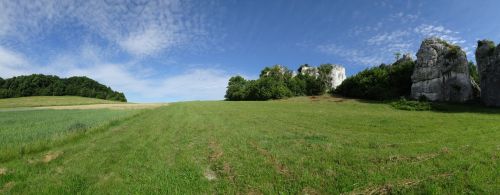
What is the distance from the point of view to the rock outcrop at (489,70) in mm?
31892

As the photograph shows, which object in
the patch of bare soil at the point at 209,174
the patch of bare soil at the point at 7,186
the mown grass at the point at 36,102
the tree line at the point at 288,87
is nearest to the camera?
the patch of bare soil at the point at 7,186

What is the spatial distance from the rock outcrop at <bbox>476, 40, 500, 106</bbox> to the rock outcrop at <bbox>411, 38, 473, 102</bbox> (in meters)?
2.55

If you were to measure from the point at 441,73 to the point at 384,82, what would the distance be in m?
13.1

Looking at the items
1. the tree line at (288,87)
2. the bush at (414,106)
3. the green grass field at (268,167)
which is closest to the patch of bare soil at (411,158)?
the green grass field at (268,167)

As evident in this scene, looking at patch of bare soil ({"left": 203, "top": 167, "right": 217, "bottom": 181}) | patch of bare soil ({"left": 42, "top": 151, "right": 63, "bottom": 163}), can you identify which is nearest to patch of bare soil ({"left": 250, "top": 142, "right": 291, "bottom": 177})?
patch of bare soil ({"left": 203, "top": 167, "right": 217, "bottom": 181})

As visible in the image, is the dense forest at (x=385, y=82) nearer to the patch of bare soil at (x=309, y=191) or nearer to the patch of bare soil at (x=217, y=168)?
the patch of bare soil at (x=217, y=168)

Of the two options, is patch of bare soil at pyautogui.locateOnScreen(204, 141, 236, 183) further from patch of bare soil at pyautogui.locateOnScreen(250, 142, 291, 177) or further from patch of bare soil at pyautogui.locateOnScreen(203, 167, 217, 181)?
patch of bare soil at pyautogui.locateOnScreen(250, 142, 291, 177)

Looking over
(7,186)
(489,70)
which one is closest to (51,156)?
(7,186)

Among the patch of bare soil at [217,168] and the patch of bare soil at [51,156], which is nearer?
the patch of bare soil at [217,168]

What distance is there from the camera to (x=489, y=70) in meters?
33.5

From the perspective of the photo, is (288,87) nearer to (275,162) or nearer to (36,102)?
(275,162)

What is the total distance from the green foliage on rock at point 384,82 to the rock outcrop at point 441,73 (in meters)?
5.56

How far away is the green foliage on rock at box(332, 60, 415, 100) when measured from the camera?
50.5m

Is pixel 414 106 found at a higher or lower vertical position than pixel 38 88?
lower
